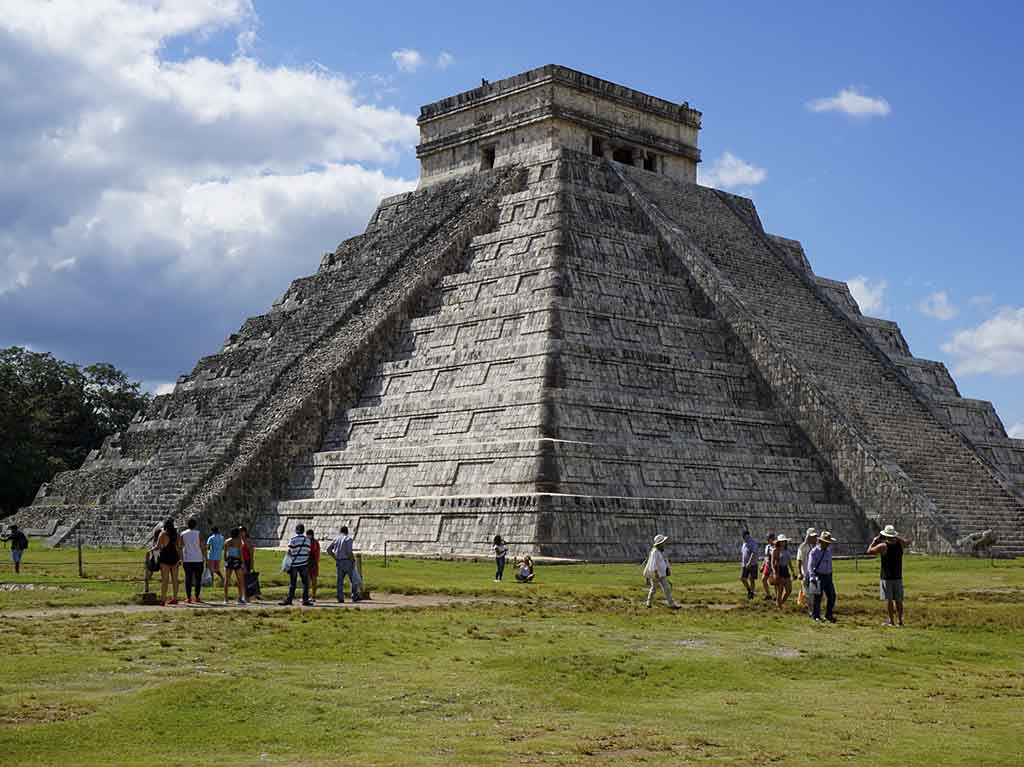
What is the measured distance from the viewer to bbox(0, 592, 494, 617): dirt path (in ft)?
52.9

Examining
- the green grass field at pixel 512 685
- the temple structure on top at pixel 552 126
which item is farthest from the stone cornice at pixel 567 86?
the green grass field at pixel 512 685

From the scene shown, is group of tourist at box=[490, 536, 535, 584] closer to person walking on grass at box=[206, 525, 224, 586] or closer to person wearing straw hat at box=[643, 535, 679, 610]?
person wearing straw hat at box=[643, 535, 679, 610]

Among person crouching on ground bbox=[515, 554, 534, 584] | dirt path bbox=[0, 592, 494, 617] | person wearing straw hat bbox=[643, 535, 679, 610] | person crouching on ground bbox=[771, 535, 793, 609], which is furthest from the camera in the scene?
person crouching on ground bbox=[515, 554, 534, 584]

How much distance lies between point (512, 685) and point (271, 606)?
709 cm

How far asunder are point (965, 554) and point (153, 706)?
21214mm

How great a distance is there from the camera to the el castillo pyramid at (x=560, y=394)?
1064 inches

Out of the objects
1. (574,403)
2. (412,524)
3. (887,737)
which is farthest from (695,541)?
(887,737)

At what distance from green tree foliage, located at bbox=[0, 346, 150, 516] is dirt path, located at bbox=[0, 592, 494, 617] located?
29670mm

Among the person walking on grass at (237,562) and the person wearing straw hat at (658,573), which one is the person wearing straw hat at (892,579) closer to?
the person wearing straw hat at (658,573)

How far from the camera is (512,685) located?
36.8 ft

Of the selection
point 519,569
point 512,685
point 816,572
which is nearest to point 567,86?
point 519,569

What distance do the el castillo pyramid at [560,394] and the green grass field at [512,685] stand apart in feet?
30.0

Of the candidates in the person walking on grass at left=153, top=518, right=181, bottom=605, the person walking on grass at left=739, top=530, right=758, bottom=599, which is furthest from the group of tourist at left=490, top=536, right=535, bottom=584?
the person walking on grass at left=153, top=518, right=181, bottom=605

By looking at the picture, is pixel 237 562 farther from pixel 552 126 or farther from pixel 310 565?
pixel 552 126
